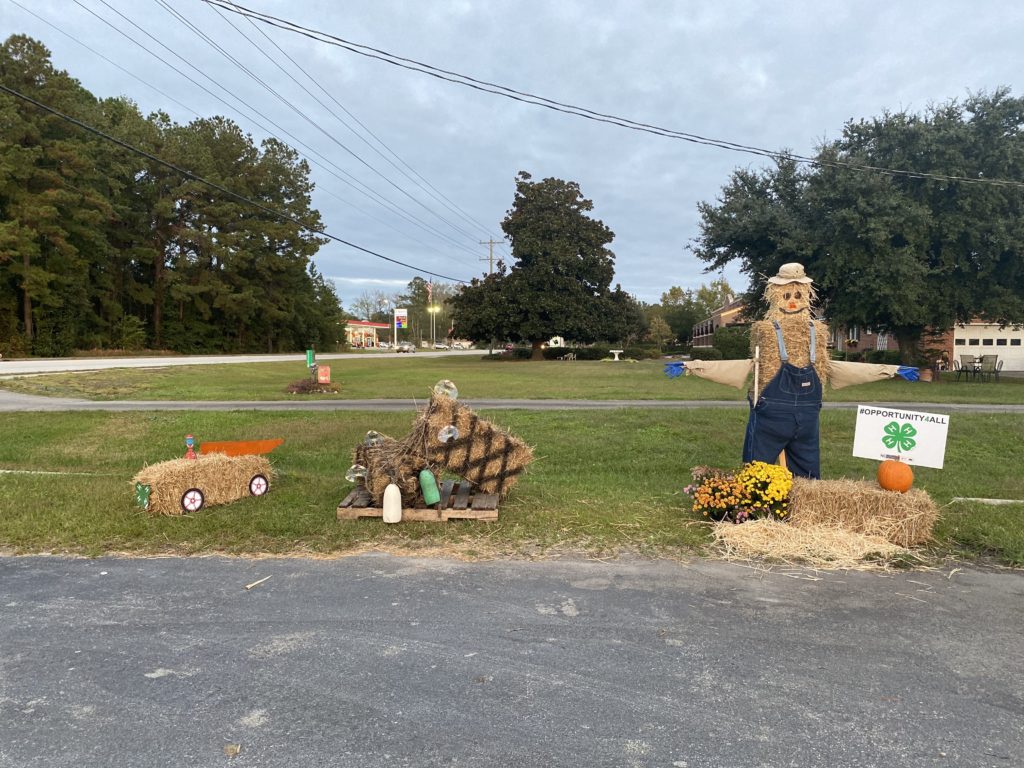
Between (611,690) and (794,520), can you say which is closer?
(611,690)

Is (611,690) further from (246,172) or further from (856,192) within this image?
(246,172)

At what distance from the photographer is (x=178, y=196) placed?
178 ft

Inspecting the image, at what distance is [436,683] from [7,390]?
72.2 feet

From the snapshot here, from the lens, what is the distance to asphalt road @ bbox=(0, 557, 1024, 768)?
2541 mm

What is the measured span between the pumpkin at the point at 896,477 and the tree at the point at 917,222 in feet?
56.8

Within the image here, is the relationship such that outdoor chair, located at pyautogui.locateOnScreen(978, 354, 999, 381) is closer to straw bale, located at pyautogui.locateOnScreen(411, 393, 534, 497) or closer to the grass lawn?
the grass lawn

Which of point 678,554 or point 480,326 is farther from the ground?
point 480,326

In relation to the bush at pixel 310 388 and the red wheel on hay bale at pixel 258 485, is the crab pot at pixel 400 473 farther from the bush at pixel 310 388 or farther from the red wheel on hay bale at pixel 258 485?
the bush at pixel 310 388

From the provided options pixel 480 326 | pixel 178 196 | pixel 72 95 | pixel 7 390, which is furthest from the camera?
pixel 178 196

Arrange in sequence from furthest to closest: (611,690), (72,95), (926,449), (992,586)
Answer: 1. (72,95)
2. (926,449)
3. (992,586)
4. (611,690)

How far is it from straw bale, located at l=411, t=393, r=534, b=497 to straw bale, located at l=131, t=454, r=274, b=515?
7.18 feet

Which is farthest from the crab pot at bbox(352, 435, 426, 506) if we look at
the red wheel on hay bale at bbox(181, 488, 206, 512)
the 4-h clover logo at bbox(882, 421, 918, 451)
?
the 4-h clover logo at bbox(882, 421, 918, 451)

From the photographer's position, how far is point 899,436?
601 centimetres

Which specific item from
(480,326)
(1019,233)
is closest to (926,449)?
(1019,233)
